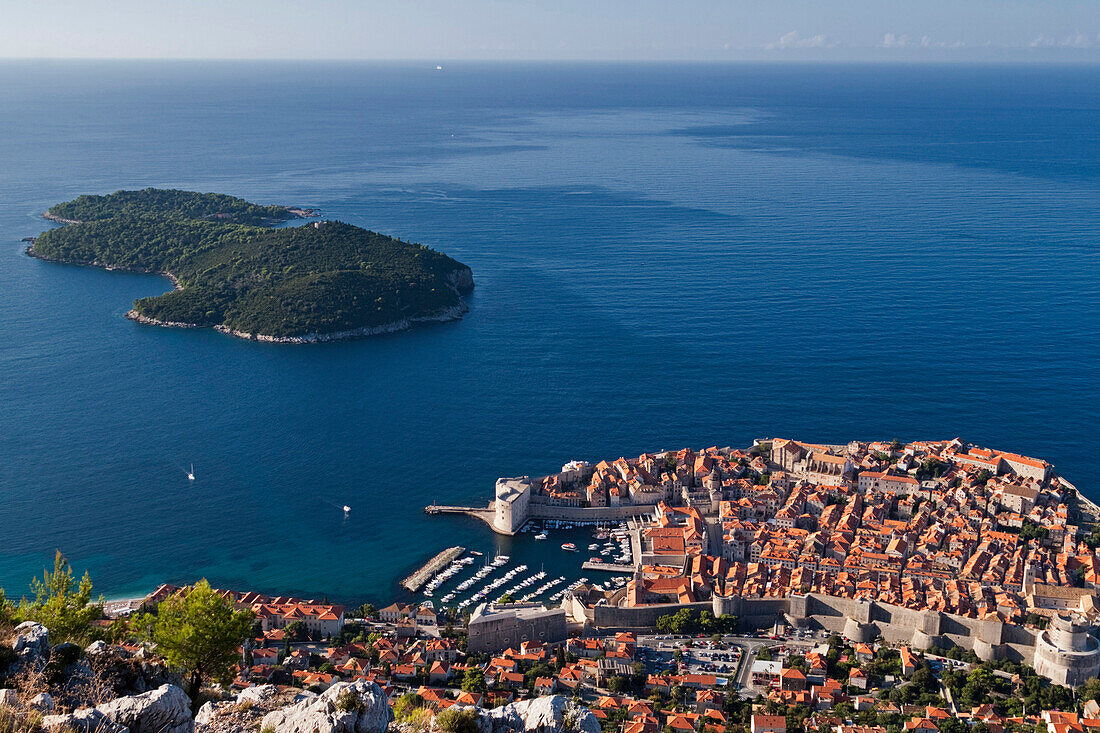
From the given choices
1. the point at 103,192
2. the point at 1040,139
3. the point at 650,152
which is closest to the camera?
the point at 103,192

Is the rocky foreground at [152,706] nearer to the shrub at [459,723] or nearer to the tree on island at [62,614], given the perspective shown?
the shrub at [459,723]

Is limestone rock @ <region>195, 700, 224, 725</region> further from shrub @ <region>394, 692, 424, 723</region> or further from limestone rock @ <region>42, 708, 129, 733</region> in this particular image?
shrub @ <region>394, 692, 424, 723</region>

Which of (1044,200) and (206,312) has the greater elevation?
(1044,200)

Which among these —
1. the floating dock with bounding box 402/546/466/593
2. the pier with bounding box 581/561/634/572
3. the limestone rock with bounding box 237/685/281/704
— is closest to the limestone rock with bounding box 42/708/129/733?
the limestone rock with bounding box 237/685/281/704

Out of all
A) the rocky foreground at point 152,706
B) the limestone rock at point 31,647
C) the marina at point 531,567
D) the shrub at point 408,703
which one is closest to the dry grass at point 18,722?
the rocky foreground at point 152,706

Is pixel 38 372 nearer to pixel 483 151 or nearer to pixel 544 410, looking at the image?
pixel 544 410

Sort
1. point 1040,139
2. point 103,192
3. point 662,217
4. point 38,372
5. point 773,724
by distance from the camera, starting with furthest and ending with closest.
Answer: point 1040,139 → point 103,192 → point 662,217 → point 38,372 → point 773,724

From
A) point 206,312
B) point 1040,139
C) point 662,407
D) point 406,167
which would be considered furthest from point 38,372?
point 1040,139
